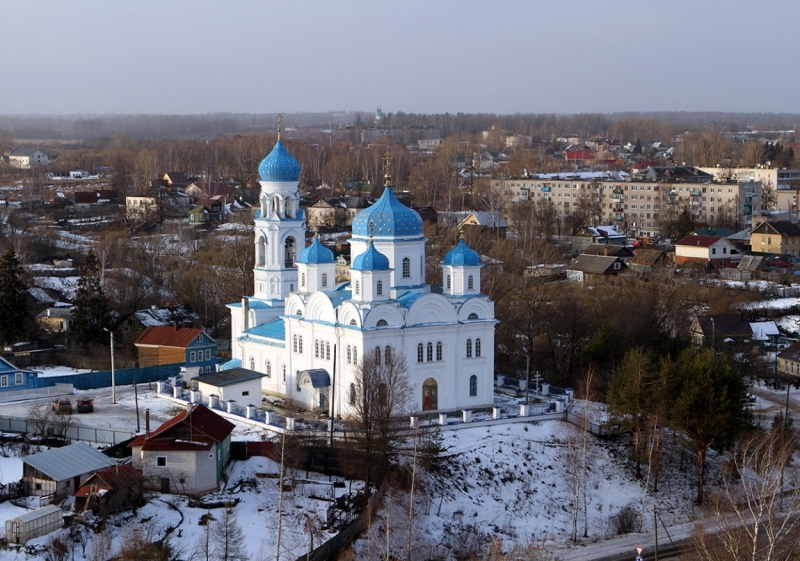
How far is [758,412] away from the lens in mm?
26453

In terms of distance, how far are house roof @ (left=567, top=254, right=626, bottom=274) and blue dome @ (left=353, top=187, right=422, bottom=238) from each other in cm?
1929

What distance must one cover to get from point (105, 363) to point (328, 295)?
24.2 feet

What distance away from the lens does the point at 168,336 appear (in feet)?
94.2

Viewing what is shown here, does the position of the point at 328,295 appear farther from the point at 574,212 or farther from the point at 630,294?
the point at 574,212

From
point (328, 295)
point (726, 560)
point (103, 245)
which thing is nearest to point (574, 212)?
point (103, 245)

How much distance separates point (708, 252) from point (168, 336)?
2448 cm

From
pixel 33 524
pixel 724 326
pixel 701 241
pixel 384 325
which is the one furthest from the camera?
pixel 701 241

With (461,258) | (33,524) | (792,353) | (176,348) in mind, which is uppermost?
(461,258)

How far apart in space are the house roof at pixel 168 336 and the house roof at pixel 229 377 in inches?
124

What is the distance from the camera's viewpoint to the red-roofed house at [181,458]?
19.9 meters

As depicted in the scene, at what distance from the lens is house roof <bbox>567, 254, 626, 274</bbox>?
42844 millimetres

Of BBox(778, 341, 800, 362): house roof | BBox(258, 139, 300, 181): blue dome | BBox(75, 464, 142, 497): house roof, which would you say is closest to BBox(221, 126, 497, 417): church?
BBox(258, 139, 300, 181): blue dome

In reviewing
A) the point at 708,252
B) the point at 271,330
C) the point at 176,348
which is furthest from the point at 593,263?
the point at 271,330

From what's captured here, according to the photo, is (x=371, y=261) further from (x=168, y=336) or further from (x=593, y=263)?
(x=593, y=263)
